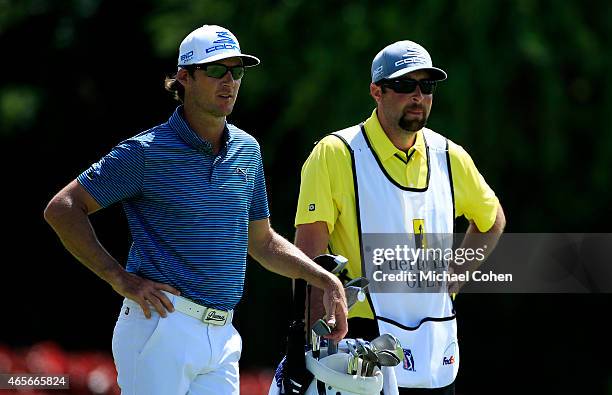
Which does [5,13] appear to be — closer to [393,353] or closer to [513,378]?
[513,378]

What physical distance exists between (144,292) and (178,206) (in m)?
0.37

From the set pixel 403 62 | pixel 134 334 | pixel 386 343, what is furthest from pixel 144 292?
pixel 403 62

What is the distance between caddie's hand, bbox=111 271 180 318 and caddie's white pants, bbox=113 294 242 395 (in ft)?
0.17

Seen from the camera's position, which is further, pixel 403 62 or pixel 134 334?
pixel 403 62

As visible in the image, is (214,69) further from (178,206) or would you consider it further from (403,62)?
(403,62)

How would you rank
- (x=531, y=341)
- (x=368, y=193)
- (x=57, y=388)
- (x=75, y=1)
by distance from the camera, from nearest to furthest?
(x=368, y=193)
(x=57, y=388)
(x=531, y=341)
(x=75, y=1)

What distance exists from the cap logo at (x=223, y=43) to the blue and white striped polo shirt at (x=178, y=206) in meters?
0.32

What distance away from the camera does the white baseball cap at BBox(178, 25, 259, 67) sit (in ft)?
16.6

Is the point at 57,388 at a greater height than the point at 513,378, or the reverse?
the point at 57,388

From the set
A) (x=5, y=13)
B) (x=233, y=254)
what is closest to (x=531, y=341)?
(x=5, y=13)

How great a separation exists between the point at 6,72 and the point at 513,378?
7679 mm

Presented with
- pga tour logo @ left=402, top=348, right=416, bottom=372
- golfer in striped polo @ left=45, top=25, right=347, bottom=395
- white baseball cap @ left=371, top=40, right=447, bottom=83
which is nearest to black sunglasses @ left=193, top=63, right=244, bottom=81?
golfer in striped polo @ left=45, top=25, right=347, bottom=395

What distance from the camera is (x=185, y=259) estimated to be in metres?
4.92

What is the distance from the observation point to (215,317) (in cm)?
497
